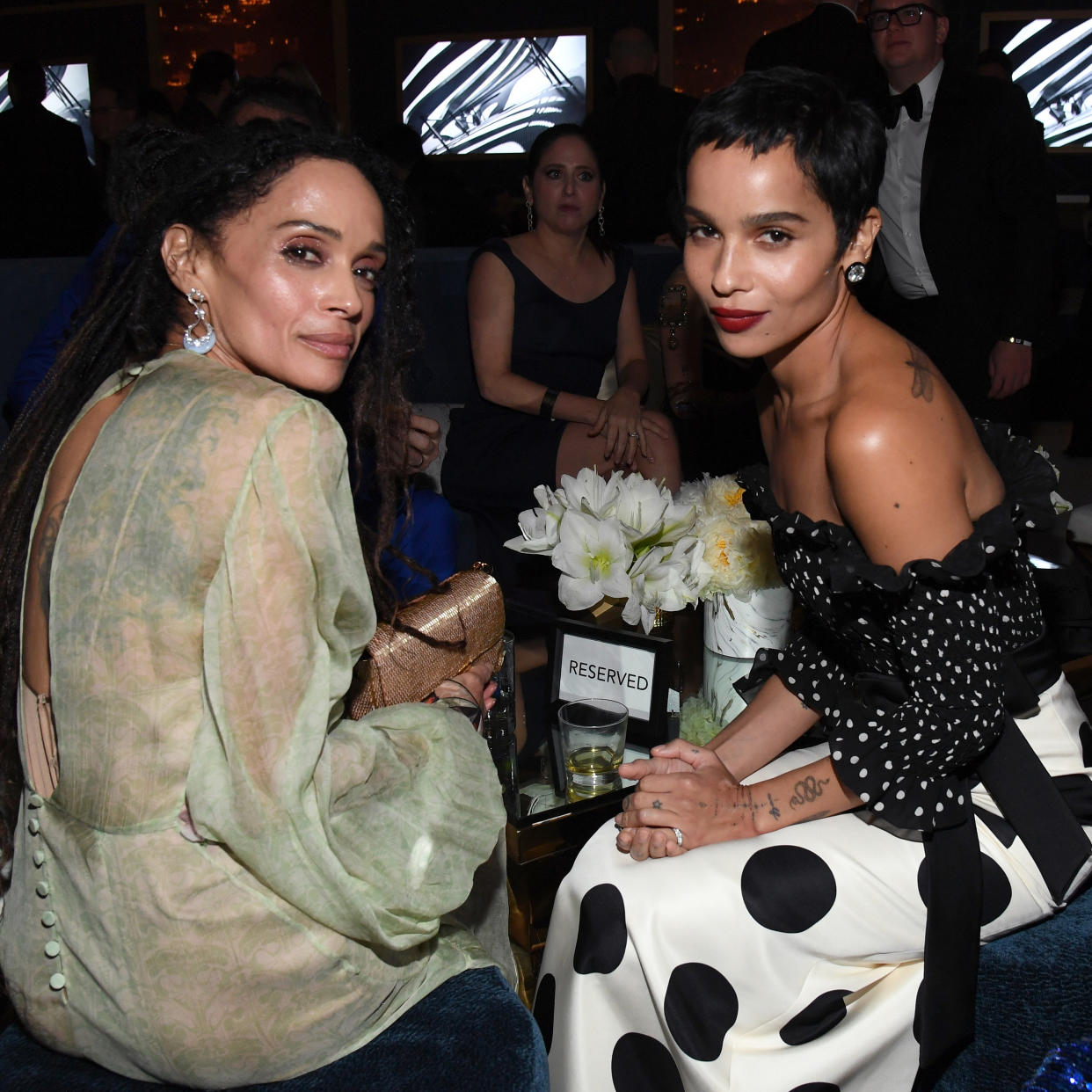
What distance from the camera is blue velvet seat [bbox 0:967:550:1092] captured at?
1108 millimetres

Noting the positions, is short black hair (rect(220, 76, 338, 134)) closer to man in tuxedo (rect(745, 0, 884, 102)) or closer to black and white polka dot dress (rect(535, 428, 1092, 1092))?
black and white polka dot dress (rect(535, 428, 1092, 1092))

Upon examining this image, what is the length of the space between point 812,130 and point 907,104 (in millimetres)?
2095

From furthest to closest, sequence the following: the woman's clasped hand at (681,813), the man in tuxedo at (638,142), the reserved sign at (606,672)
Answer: the man in tuxedo at (638,142) < the reserved sign at (606,672) < the woman's clasped hand at (681,813)

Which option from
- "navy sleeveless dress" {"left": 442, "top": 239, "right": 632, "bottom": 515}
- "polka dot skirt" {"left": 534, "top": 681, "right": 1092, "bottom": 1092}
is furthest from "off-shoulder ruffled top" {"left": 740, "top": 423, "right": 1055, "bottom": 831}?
"navy sleeveless dress" {"left": 442, "top": 239, "right": 632, "bottom": 515}

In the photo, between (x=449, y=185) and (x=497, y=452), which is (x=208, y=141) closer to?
(x=497, y=452)

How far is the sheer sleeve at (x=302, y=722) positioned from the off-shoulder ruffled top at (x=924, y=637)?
0.58m

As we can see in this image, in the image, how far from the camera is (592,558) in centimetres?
180

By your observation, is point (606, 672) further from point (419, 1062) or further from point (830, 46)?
point (830, 46)

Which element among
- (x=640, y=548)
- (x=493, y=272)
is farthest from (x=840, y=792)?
(x=493, y=272)

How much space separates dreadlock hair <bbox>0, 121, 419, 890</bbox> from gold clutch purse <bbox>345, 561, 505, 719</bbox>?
18.3 inches

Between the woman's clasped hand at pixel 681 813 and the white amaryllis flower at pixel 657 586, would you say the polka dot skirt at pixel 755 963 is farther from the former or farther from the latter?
the white amaryllis flower at pixel 657 586

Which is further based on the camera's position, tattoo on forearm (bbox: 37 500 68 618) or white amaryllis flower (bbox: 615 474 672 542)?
white amaryllis flower (bbox: 615 474 672 542)

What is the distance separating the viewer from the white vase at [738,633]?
72.5 inches

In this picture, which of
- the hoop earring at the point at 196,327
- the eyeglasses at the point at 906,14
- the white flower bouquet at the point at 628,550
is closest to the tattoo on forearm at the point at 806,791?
the white flower bouquet at the point at 628,550
